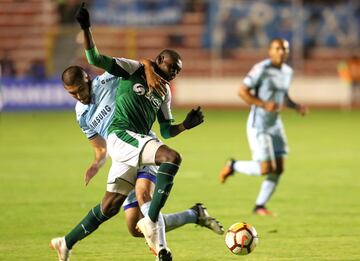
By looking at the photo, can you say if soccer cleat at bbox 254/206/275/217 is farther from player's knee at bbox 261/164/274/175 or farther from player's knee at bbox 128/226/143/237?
player's knee at bbox 128/226/143/237

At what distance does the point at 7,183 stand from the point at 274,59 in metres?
4.80

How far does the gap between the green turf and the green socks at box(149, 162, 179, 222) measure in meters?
1.10

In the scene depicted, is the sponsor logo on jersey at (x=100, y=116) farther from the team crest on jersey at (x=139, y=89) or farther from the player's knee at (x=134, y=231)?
the player's knee at (x=134, y=231)

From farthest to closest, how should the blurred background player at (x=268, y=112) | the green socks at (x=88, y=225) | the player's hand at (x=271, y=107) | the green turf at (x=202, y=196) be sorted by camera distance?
the blurred background player at (x=268, y=112) < the player's hand at (x=271, y=107) < the green turf at (x=202, y=196) < the green socks at (x=88, y=225)

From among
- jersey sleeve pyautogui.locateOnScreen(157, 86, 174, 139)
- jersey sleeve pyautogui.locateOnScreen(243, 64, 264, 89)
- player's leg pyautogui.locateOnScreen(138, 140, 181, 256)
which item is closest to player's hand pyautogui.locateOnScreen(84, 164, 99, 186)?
jersey sleeve pyautogui.locateOnScreen(157, 86, 174, 139)

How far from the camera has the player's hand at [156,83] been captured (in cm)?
798

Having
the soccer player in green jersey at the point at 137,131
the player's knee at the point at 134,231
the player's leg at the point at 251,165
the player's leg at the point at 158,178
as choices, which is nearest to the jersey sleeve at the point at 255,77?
the player's leg at the point at 251,165

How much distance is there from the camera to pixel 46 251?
9047mm

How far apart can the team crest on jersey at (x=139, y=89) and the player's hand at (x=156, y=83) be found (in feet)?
0.24

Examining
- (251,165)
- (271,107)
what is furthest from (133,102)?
(251,165)

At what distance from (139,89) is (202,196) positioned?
522cm

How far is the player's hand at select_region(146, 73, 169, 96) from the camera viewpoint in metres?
7.98

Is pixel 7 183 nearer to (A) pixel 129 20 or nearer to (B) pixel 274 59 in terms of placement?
(B) pixel 274 59

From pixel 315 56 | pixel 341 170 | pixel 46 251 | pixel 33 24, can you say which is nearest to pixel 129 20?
pixel 33 24
